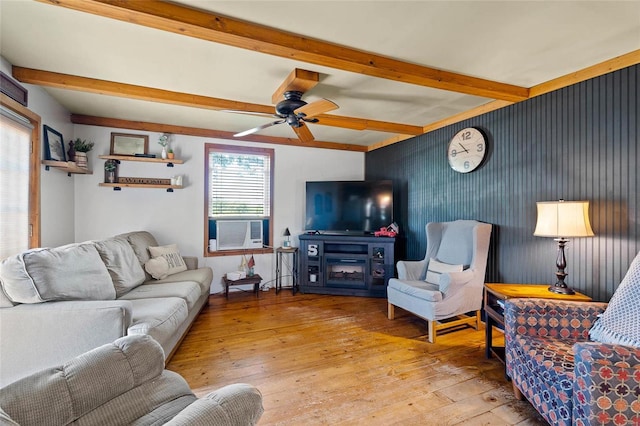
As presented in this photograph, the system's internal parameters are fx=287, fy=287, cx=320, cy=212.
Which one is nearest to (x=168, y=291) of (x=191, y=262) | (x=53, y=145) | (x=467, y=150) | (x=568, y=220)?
(x=191, y=262)

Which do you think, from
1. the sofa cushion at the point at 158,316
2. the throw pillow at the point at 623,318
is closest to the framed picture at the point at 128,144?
the sofa cushion at the point at 158,316

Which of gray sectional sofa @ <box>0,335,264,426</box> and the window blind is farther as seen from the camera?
the window blind

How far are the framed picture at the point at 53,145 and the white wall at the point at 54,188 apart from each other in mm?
61

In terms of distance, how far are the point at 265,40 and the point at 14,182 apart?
2430 mm

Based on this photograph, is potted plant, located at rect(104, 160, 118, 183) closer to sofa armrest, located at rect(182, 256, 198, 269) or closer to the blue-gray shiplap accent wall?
sofa armrest, located at rect(182, 256, 198, 269)

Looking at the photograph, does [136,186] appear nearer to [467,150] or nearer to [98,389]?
[98,389]

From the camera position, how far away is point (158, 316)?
6.89ft

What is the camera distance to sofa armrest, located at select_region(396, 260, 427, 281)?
3410 mm

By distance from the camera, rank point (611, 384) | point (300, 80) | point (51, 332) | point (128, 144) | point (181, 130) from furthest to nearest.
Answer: point (181, 130)
point (128, 144)
point (300, 80)
point (51, 332)
point (611, 384)

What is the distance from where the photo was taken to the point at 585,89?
2.37 m

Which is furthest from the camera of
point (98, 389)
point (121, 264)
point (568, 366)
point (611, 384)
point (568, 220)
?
point (121, 264)

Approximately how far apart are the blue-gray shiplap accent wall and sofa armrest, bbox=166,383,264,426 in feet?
9.19

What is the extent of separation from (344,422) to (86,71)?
11.0 feet

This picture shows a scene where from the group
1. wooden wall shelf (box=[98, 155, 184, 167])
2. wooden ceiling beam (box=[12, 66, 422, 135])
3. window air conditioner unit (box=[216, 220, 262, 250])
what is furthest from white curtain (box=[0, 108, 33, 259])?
window air conditioner unit (box=[216, 220, 262, 250])
